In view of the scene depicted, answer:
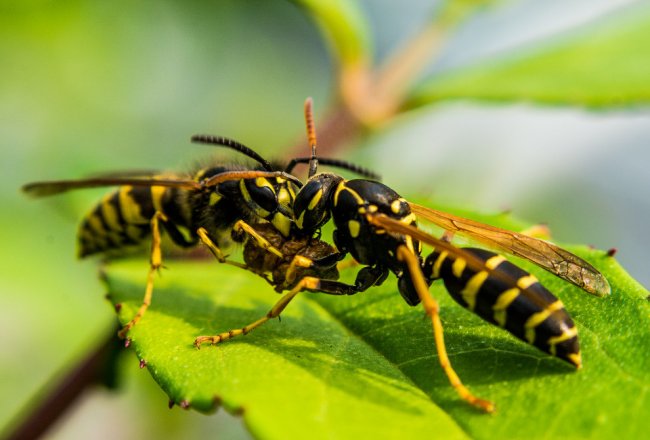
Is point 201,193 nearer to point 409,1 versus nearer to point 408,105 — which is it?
point 408,105

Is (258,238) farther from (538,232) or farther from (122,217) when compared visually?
(538,232)

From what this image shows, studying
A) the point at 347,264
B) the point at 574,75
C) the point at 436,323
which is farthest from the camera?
the point at 574,75

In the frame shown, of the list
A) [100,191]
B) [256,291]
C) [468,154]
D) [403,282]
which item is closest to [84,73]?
[100,191]

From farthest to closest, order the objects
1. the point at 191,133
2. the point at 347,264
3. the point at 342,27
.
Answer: the point at 191,133
the point at 342,27
the point at 347,264

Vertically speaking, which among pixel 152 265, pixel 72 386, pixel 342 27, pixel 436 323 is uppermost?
pixel 342 27

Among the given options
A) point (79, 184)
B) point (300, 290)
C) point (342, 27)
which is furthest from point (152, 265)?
point (342, 27)

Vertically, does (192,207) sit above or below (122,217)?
above

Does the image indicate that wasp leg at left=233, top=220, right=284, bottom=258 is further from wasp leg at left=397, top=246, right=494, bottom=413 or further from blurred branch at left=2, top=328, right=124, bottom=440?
blurred branch at left=2, top=328, right=124, bottom=440

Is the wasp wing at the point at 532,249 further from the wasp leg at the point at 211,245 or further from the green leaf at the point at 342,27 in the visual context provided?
the green leaf at the point at 342,27

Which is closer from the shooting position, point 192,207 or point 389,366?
point 389,366
